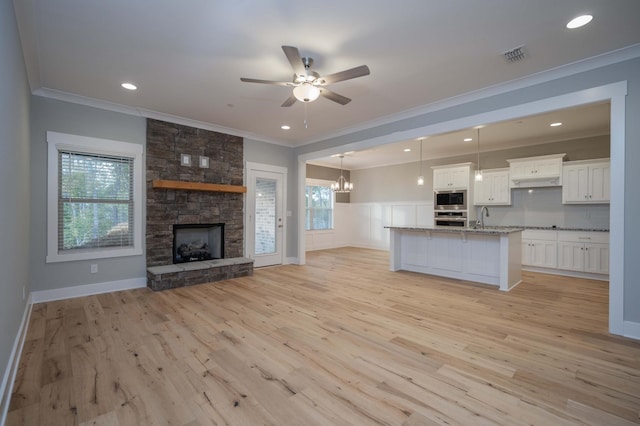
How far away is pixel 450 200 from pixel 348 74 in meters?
5.79

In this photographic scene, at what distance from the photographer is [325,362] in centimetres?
235

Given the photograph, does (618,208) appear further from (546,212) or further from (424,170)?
(424,170)

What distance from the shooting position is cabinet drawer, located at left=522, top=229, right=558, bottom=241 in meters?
5.82

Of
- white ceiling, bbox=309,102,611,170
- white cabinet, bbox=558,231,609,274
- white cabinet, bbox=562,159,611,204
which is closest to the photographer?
white ceiling, bbox=309,102,611,170

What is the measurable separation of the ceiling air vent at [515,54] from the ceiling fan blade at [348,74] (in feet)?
5.28

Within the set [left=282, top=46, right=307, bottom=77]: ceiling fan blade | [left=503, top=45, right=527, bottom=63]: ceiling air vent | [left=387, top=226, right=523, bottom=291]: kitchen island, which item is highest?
[left=503, top=45, right=527, bottom=63]: ceiling air vent

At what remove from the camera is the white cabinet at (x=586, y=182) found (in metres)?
5.39

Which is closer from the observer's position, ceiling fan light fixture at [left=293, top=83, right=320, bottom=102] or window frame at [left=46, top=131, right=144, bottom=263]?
ceiling fan light fixture at [left=293, top=83, right=320, bottom=102]

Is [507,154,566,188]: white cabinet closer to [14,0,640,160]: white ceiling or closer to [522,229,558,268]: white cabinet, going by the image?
[522,229,558,268]: white cabinet

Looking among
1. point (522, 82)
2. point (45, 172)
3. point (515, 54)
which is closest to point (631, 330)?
point (522, 82)

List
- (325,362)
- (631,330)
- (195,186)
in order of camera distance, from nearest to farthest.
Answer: (325,362) → (631,330) → (195,186)

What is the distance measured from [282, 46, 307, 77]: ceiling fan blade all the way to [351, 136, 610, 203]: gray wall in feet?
20.5

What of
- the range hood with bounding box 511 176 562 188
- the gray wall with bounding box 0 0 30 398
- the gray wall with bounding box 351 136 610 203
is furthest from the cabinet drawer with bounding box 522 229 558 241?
the gray wall with bounding box 0 0 30 398

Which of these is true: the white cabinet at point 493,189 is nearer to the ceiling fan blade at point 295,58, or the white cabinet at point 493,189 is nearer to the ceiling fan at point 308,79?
the ceiling fan at point 308,79
